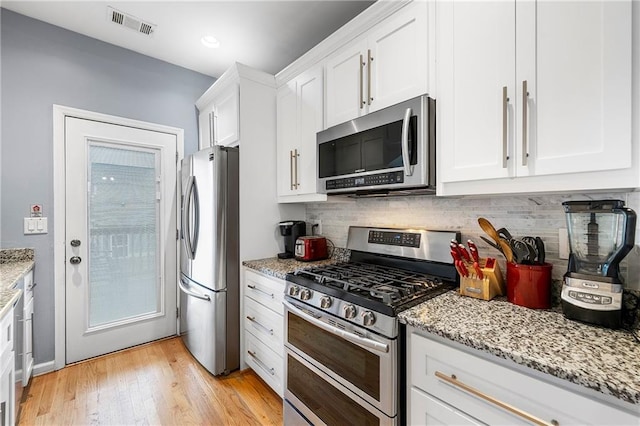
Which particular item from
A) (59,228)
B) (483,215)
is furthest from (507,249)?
(59,228)

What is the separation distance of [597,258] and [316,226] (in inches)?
73.9

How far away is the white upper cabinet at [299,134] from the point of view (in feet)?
6.75

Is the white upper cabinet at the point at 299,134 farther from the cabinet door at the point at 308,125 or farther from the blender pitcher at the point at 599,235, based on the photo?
the blender pitcher at the point at 599,235

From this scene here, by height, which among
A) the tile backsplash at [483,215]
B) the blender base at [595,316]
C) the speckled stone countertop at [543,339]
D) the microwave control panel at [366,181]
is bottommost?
the speckled stone countertop at [543,339]

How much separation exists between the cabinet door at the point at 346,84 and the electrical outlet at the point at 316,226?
0.94 meters

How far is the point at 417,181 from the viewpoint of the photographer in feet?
4.49

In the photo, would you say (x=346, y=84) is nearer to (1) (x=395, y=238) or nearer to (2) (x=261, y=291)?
(1) (x=395, y=238)

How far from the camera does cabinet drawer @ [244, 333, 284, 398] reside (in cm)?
189

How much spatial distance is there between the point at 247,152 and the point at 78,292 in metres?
1.89

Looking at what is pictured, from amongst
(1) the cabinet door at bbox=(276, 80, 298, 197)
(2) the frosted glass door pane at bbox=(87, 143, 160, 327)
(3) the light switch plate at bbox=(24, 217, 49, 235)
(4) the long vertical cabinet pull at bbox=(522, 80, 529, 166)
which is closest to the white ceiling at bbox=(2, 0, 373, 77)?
(1) the cabinet door at bbox=(276, 80, 298, 197)

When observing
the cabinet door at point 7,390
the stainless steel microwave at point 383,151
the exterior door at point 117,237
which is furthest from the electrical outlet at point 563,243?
the exterior door at point 117,237

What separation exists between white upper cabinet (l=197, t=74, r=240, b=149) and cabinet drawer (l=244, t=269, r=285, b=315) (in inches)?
42.9

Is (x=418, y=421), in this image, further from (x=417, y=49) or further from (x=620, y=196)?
(x=417, y=49)

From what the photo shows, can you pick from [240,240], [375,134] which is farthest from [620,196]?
[240,240]
